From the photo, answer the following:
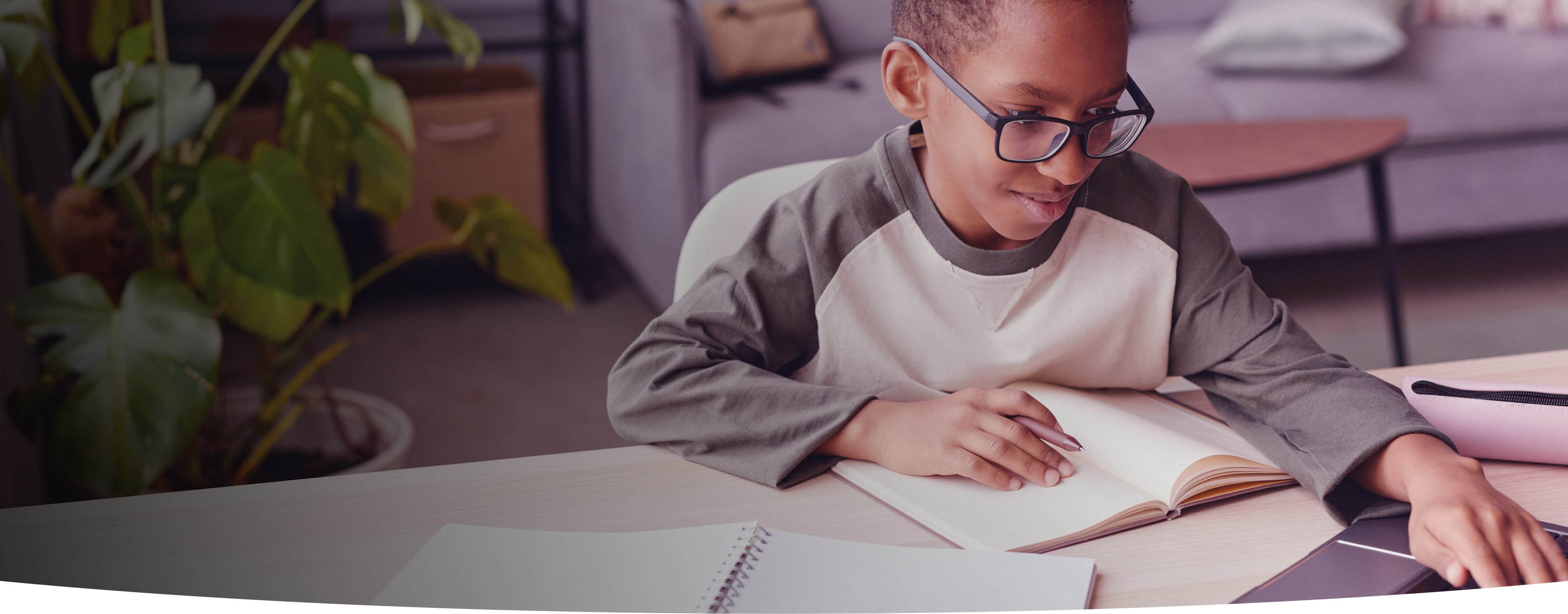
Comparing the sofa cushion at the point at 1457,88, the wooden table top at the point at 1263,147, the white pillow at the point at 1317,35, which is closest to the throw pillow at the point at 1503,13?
the sofa cushion at the point at 1457,88

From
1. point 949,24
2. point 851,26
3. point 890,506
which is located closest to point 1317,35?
point 851,26

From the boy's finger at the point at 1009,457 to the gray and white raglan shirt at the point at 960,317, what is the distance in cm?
8

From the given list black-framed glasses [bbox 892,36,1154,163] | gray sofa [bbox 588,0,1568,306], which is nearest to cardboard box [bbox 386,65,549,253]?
gray sofa [bbox 588,0,1568,306]

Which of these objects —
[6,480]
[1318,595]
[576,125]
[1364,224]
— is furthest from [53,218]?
[1364,224]

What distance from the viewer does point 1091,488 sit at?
20.9 inches

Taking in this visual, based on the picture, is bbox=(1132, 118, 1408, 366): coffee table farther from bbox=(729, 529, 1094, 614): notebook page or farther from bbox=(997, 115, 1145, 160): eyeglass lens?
bbox=(729, 529, 1094, 614): notebook page

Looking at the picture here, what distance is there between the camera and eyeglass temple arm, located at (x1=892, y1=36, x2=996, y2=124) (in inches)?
21.5

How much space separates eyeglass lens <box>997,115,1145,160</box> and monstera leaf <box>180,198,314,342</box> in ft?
2.53

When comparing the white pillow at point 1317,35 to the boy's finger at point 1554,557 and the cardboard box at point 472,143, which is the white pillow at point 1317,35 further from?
the cardboard box at point 472,143

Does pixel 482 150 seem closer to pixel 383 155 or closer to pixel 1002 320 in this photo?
pixel 383 155

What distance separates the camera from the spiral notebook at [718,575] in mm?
440

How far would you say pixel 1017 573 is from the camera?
1.49 feet

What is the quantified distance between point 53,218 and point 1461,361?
1377mm

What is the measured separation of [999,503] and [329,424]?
1.11 metres
